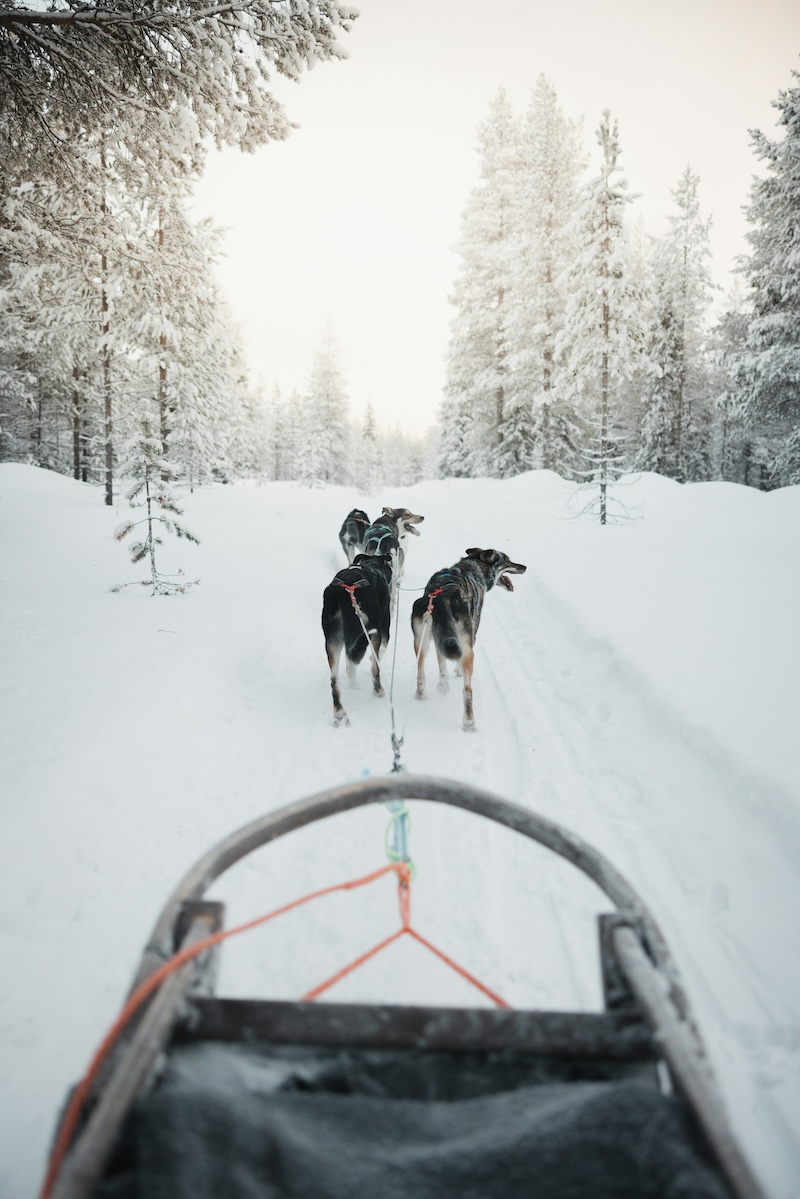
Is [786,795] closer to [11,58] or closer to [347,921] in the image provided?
[347,921]

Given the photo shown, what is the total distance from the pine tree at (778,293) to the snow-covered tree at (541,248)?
21.9 ft

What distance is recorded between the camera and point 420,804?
3768mm

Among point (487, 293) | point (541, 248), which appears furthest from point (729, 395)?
point (487, 293)

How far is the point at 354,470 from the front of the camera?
4800 centimetres

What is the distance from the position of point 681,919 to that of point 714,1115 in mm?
2147

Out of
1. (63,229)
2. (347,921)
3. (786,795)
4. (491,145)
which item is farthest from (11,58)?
(491,145)

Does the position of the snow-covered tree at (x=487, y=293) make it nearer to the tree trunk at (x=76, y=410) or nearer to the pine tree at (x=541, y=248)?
the pine tree at (x=541, y=248)

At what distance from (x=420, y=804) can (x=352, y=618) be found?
83.6 inches

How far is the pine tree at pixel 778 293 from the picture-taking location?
1614cm

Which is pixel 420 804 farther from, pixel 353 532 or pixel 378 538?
pixel 353 532

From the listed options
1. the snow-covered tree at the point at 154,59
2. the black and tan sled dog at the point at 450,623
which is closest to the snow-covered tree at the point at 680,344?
the snow-covered tree at the point at 154,59

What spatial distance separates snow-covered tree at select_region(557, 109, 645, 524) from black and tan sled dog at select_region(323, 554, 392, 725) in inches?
463

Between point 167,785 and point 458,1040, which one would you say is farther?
point 167,785

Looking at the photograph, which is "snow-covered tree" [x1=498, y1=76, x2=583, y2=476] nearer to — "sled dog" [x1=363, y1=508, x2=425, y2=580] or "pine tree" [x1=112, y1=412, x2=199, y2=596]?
"sled dog" [x1=363, y1=508, x2=425, y2=580]
